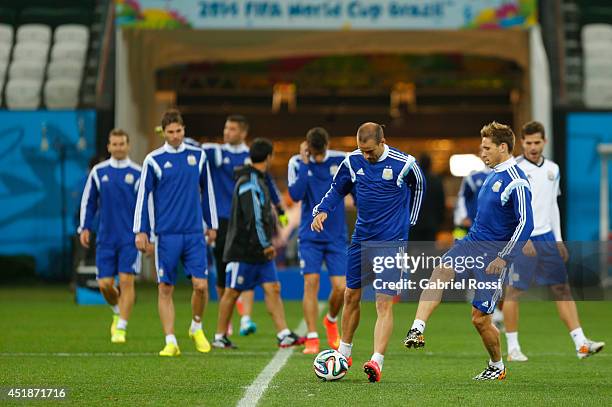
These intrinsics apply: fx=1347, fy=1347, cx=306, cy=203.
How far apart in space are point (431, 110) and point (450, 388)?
24169 mm

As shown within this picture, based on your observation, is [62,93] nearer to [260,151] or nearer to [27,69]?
[27,69]

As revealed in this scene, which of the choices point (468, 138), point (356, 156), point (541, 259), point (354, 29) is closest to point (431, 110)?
point (468, 138)

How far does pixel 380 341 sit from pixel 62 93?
58.1ft

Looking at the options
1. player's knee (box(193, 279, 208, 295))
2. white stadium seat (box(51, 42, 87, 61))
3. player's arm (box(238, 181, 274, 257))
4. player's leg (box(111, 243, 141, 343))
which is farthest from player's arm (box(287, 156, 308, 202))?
white stadium seat (box(51, 42, 87, 61))

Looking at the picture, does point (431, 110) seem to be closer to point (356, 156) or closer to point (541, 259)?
point (541, 259)

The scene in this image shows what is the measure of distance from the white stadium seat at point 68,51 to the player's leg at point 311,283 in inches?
633

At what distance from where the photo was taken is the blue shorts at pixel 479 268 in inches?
377

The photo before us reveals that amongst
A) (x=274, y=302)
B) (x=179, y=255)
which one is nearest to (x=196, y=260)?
(x=179, y=255)

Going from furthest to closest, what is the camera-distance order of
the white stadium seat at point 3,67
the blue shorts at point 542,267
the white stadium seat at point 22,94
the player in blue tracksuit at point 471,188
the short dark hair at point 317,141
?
1. the white stadium seat at point 3,67
2. the white stadium seat at point 22,94
3. the player in blue tracksuit at point 471,188
4. the short dark hair at point 317,141
5. the blue shorts at point 542,267

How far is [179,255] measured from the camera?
12.1 meters

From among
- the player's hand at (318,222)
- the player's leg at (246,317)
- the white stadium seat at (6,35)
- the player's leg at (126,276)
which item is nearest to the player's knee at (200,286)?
the player's leg at (126,276)

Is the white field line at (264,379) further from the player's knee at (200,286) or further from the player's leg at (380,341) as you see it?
the player's knee at (200,286)

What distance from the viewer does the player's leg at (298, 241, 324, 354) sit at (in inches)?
490

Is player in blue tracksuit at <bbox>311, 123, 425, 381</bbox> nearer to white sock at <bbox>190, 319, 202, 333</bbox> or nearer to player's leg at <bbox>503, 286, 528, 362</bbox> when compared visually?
player's leg at <bbox>503, 286, 528, 362</bbox>
